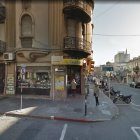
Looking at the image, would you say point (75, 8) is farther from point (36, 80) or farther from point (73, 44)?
point (36, 80)

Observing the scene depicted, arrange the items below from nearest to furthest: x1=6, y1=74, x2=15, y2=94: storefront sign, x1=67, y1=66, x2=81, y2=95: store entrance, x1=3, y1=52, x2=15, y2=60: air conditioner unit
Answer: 1. x1=3, y1=52, x2=15, y2=60: air conditioner unit
2. x1=6, y1=74, x2=15, y2=94: storefront sign
3. x1=67, y1=66, x2=81, y2=95: store entrance

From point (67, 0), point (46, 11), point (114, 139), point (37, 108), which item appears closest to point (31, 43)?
point (46, 11)

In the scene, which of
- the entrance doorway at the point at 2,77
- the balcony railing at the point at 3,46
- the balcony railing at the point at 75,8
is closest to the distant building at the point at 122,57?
the balcony railing at the point at 75,8

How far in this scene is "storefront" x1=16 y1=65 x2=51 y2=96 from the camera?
19.9 m

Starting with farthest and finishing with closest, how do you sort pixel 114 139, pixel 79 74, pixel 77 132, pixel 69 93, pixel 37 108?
1. pixel 79 74
2. pixel 69 93
3. pixel 37 108
4. pixel 77 132
5. pixel 114 139

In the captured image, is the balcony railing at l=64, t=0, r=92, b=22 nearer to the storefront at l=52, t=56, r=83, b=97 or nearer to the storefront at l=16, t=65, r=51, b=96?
the storefront at l=52, t=56, r=83, b=97

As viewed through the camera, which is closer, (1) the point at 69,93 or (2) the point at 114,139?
(2) the point at 114,139

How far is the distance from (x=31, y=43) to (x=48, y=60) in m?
1.98

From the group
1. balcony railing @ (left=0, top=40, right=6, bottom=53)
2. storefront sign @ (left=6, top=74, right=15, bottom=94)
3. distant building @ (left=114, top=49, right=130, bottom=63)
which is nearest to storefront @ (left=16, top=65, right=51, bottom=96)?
storefront sign @ (left=6, top=74, right=15, bottom=94)

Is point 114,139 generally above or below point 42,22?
below

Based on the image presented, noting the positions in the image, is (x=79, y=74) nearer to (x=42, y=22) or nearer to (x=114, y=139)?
(x=42, y=22)

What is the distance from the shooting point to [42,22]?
1953 centimetres

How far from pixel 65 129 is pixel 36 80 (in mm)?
10186

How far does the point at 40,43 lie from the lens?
Result: 19375 mm
